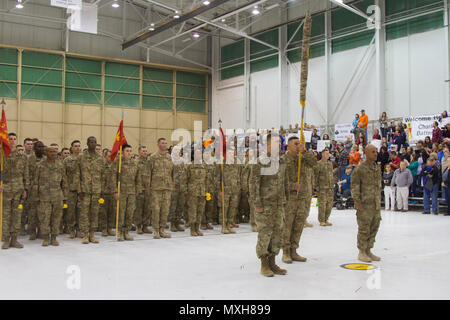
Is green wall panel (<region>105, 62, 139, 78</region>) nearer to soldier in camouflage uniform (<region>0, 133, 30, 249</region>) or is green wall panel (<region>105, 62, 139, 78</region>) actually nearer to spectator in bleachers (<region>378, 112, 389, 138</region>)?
spectator in bleachers (<region>378, 112, 389, 138</region>)

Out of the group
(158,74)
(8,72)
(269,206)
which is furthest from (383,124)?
(8,72)

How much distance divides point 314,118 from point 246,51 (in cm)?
674

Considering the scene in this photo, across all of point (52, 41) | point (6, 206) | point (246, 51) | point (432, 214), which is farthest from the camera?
point (246, 51)

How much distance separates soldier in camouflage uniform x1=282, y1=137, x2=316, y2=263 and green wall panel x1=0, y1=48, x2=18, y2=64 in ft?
68.3

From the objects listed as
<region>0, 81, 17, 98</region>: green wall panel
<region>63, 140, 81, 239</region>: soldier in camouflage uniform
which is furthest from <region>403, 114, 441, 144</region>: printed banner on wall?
<region>0, 81, 17, 98</region>: green wall panel

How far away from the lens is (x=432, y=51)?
679 inches

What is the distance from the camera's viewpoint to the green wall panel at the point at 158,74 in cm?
2633

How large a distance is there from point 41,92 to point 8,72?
1.84 metres

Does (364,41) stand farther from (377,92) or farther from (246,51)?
(246,51)

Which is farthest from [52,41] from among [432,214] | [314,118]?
[432,214]

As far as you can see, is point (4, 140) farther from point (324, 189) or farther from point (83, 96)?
point (83, 96)

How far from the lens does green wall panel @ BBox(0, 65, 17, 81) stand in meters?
22.0

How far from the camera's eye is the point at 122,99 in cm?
2550

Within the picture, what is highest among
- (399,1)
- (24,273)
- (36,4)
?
(36,4)
